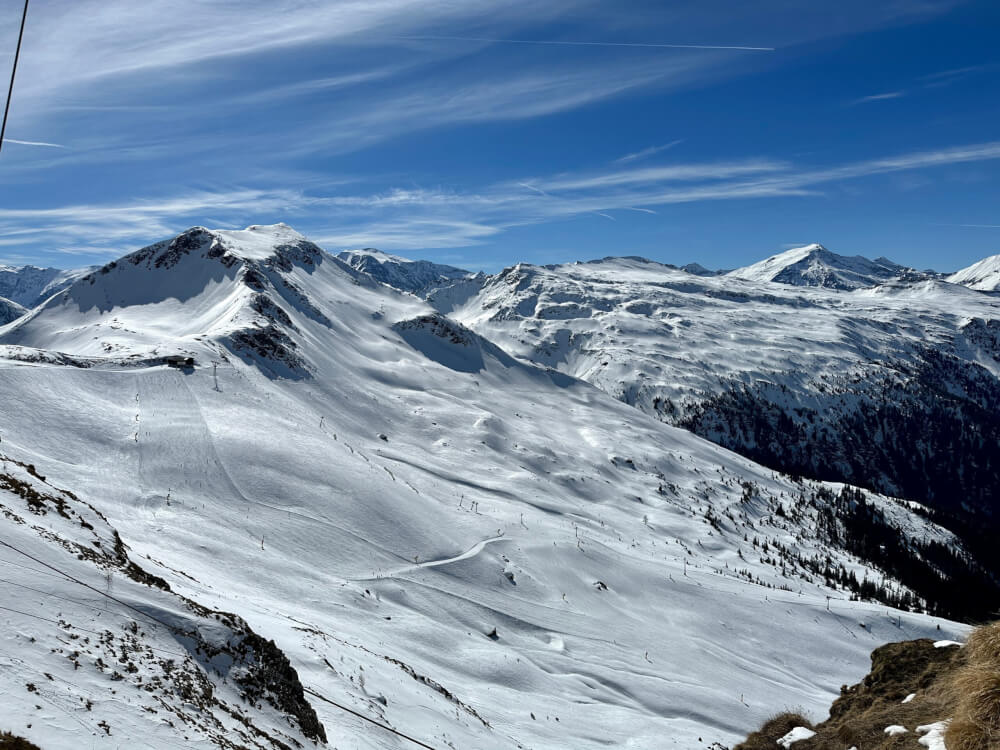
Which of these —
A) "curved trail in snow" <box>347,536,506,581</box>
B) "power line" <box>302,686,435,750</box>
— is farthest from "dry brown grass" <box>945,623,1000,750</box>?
"curved trail in snow" <box>347,536,506,581</box>

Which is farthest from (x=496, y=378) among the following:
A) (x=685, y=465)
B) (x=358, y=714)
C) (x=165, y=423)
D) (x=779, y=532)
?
(x=358, y=714)

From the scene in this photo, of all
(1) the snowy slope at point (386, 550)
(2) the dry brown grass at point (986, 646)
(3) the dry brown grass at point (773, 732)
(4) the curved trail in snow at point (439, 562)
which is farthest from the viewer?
(4) the curved trail in snow at point (439, 562)

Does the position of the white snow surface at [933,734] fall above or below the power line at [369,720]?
above

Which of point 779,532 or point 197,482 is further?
point 779,532

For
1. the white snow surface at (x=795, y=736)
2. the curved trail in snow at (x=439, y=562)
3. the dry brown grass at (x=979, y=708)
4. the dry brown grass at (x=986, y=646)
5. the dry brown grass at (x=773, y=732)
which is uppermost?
the dry brown grass at (x=986, y=646)

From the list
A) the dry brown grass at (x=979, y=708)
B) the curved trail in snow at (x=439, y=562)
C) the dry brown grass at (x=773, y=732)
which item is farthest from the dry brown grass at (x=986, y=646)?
the curved trail in snow at (x=439, y=562)

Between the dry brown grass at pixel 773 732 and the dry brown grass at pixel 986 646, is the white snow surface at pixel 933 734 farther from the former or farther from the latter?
the dry brown grass at pixel 773 732

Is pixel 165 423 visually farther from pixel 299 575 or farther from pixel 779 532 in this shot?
pixel 779 532
